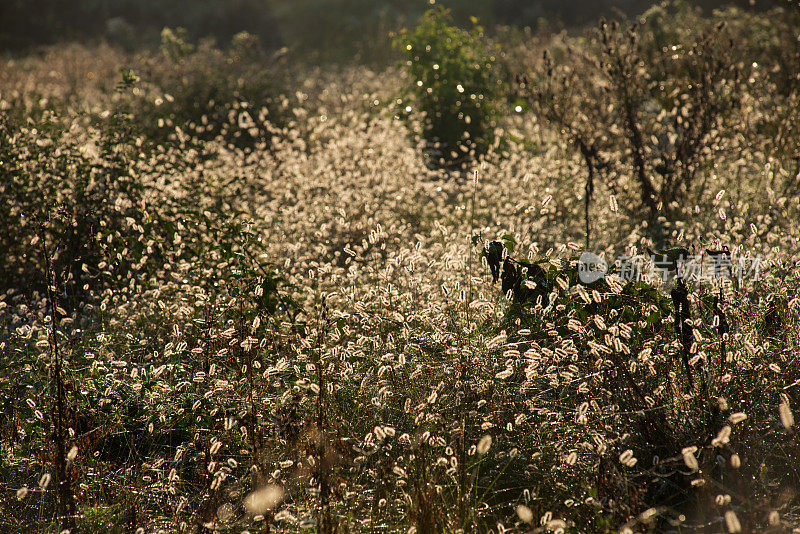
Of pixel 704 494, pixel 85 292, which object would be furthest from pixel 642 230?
pixel 85 292

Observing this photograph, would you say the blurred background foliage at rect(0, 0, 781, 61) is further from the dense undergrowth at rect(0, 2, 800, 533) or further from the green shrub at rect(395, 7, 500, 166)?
the dense undergrowth at rect(0, 2, 800, 533)

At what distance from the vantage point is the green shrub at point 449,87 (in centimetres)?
726

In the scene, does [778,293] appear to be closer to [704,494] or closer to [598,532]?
[704,494]

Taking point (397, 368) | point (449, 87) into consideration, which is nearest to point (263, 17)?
point (449, 87)

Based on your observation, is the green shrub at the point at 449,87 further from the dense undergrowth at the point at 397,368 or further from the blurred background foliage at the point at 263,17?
the blurred background foliage at the point at 263,17

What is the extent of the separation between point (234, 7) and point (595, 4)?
12.0 meters

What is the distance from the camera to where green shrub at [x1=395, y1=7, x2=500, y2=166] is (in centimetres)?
726

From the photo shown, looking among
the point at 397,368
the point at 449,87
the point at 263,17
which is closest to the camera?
the point at 397,368

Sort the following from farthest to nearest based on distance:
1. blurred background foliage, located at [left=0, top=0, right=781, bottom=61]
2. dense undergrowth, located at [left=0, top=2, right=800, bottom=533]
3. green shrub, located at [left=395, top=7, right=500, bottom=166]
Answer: blurred background foliage, located at [left=0, top=0, right=781, bottom=61], green shrub, located at [left=395, top=7, right=500, bottom=166], dense undergrowth, located at [left=0, top=2, right=800, bottom=533]

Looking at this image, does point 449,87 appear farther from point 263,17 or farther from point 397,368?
point 263,17

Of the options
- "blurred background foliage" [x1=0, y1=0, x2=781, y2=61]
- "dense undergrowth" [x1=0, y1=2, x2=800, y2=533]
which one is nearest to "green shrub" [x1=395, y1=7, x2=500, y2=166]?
"dense undergrowth" [x1=0, y1=2, x2=800, y2=533]

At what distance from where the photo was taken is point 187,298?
12.0 feet

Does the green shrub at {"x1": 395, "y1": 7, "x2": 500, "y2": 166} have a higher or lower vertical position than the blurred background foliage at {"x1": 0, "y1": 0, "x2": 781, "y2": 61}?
lower

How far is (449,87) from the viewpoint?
7402 mm
